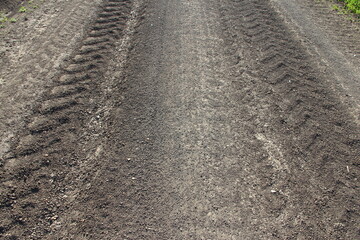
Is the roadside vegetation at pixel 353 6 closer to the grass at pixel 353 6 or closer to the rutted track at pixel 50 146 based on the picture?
the grass at pixel 353 6

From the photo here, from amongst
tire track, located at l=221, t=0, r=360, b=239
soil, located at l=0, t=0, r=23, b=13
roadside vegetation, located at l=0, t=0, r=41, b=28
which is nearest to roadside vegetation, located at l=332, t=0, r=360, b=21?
tire track, located at l=221, t=0, r=360, b=239

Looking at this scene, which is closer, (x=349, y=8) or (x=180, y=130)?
(x=180, y=130)

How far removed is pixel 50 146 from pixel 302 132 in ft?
13.1

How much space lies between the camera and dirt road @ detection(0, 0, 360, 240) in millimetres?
3441

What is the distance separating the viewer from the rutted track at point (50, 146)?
11.3 feet

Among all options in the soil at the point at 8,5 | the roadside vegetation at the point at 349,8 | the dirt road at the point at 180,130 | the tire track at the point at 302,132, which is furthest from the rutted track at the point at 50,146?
the roadside vegetation at the point at 349,8

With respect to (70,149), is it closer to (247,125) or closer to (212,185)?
(212,185)

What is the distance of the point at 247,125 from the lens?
459 centimetres

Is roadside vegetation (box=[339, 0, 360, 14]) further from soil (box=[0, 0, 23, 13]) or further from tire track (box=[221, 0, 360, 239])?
soil (box=[0, 0, 23, 13])

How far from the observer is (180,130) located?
14.6 ft

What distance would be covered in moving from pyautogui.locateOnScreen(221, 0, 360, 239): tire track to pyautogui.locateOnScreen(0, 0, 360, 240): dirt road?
0.07ft

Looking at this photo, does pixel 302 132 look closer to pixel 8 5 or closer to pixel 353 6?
pixel 353 6

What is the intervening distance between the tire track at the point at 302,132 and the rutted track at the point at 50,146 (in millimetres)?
2821

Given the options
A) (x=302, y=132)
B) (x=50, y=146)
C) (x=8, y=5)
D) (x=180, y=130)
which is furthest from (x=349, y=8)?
(x=8, y=5)
